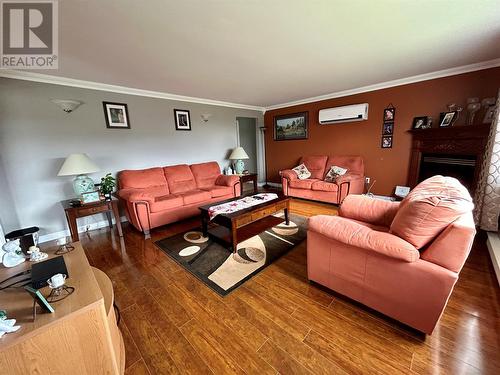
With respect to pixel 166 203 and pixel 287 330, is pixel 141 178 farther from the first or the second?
pixel 287 330

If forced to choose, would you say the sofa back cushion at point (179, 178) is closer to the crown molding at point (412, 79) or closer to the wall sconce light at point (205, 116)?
the wall sconce light at point (205, 116)

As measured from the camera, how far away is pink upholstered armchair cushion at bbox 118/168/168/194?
3.33 m

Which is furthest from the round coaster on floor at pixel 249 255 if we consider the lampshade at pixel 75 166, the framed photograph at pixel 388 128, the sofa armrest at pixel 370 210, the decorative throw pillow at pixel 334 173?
the framed photograph at pixel 388 128

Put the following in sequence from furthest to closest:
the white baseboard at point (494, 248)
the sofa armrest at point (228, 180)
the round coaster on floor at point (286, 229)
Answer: the sofa armrest at point (228, 180) → the round coaster on floor at point (286, 229) → the white baseboard at point (494, 248)

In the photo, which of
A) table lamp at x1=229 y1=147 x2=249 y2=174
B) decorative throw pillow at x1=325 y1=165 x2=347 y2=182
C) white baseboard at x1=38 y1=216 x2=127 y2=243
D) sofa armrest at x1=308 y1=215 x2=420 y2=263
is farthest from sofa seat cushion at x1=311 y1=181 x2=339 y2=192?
white baseboard at x1=38 y1=216 x2=127 y2=243

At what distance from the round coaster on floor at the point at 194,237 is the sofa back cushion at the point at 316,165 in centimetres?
297

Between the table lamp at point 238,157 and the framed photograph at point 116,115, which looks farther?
the table lamp at point 238,157

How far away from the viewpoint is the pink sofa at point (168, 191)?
2.89 metres

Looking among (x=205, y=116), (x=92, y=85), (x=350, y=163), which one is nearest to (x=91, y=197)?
(x=92, y=85)

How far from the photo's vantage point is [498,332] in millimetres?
1329

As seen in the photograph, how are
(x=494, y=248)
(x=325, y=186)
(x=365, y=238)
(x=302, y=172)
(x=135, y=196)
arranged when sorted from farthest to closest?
(x=302, y=172) < (x=325, y=186) < (x=135, y=196) < (x=494, y=248) < (x=365, y=238)

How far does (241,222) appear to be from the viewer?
2.31 metres

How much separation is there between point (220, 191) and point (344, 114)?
3.07 meters

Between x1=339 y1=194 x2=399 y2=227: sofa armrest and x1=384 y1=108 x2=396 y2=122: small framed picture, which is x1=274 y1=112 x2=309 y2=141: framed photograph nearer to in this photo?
x1=384 y1=108 x2=396 y2=122: small framed picture
